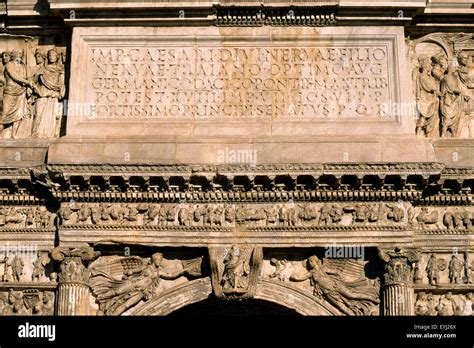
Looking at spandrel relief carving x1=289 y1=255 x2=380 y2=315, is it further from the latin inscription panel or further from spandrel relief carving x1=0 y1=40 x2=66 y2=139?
spandrel relief carving x1=0 y1=40 x2=66 y2=139

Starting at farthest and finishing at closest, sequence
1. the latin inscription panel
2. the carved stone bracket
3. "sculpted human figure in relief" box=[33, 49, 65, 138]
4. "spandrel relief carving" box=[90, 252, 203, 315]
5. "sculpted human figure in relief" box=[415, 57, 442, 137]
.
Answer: "sculpted human figure in relief" box=[33, 49, 65, 138] → "sculpted human figure in relief" box=[415, 57, 442, 137] → the latin inscription panel → "spandrel relief carving" box=[90, 252, 203, 315] → the carved stone bracket

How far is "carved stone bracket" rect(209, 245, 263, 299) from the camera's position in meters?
21.1

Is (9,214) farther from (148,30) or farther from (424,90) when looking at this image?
(424,90)

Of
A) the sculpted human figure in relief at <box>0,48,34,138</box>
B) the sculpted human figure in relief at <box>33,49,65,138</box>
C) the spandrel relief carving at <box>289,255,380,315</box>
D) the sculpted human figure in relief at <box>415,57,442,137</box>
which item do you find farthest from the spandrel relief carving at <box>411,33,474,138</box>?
the sculpted human figure in relief at <box>0,48,34,138</box>

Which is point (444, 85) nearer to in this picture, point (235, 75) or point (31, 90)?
point (235, 75)

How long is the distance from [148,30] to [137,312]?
4157mm

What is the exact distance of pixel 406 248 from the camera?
Result: 21078 millimetres

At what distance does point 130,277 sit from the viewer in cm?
2134

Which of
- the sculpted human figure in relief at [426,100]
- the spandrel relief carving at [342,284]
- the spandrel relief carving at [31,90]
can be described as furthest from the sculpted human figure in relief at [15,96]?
the sculpted human figure in relief at [426,100]

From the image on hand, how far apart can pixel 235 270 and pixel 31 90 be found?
419 centimetres

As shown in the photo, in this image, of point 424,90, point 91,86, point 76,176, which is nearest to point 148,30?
point 91,86

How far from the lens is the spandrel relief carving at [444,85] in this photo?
22.0m

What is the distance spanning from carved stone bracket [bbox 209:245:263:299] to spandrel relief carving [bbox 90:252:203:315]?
32 centimetres

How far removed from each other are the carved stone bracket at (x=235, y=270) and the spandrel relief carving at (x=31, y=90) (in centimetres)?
312
